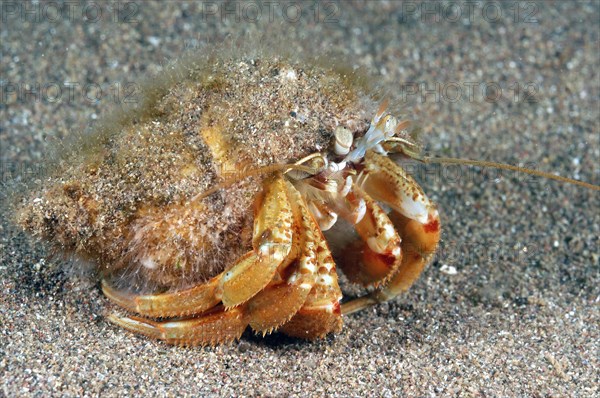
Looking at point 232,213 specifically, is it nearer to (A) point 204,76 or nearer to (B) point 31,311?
(A) point 204,76

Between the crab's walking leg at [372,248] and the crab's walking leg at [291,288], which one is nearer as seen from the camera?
the crab's walking leg at [291,288]

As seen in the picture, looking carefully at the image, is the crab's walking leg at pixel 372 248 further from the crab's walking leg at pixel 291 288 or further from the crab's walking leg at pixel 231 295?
the crab's walking leg at pixel 231 295

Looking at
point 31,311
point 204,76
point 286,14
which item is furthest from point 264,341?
point 286,14

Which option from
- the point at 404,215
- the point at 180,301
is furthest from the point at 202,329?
the point at 404,215

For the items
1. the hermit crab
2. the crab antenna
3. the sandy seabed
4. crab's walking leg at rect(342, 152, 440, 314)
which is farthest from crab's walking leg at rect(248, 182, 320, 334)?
the crab antenna

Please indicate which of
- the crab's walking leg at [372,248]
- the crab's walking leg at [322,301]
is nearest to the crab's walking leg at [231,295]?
the crab's walking leg at [322,301]

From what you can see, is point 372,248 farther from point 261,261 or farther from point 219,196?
point 219,196
